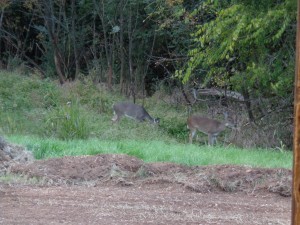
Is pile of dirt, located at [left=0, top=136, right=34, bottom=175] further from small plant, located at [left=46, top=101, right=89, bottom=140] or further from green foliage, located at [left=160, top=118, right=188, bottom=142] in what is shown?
green foliage, located at [left=160, top=118, right=188, bottom=142]

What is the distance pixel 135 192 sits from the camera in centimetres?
816

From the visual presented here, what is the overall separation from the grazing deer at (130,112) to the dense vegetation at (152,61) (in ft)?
1.46

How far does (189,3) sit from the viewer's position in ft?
73.9

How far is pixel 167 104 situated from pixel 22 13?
7.70 metres

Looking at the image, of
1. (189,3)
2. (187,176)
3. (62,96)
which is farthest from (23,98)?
(187,176)

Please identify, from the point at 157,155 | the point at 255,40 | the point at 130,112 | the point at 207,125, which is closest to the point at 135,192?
the point at 157,155

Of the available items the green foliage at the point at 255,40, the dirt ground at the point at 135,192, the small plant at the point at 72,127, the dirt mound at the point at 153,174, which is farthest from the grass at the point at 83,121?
the dirt ground at the point at 135,192

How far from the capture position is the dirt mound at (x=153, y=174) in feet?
28.1

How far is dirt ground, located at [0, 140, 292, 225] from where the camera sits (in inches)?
263

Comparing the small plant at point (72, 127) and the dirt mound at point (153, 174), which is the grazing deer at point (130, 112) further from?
the dirt mound at point (153, 174)

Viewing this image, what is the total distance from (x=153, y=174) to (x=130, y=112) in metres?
13.0

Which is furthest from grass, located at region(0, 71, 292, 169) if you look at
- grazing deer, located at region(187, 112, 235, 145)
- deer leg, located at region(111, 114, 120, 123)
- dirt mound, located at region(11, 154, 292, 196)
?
dirt mound, located at region(11, 154, 292, 196)

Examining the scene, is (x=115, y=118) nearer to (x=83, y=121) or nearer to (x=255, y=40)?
(x=83, y=121)

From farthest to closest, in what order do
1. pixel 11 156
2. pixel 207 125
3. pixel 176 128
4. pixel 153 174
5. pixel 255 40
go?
pixel 176 128, pixel 207 125, pixel 255 40, pixel 11 156, pixel 153 174
